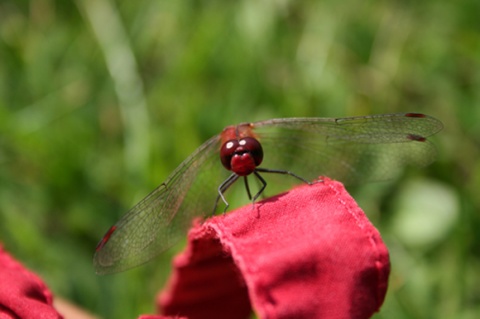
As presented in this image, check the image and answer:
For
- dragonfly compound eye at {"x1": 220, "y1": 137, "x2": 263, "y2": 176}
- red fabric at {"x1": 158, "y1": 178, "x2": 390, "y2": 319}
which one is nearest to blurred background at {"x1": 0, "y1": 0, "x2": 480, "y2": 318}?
dragonfly compound eye at {"x1": 220, "y1": 137, "x2": 263, "y2": 176}

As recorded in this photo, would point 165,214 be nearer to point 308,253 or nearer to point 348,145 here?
point 348,145

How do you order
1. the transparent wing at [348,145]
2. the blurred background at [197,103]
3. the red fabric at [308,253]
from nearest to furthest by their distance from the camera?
the red fabric at [308,253]
the transparent wing at [348,145]
the blurred background at [197,103]

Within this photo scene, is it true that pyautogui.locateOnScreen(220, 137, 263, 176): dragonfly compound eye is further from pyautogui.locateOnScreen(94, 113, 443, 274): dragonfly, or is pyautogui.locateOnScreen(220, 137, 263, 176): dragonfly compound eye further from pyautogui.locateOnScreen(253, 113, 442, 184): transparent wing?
pyautogui.locateOnScreen(253, 113, 442, 184): transparent wing

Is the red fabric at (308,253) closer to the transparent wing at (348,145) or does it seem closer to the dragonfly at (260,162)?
the dragonfly at (260,162)

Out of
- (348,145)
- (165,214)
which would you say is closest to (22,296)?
(165,214)

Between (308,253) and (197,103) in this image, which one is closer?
(308,253)

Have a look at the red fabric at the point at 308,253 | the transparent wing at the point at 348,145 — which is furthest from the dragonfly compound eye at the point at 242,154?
the red fabric at the point at 308,253
